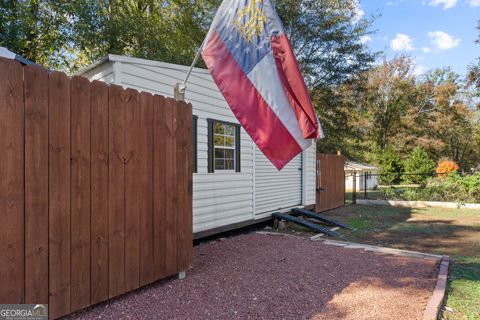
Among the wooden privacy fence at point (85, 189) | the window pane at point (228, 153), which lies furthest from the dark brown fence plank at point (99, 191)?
the window pane at point (228, 153)

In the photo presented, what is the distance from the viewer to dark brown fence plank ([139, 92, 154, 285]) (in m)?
3.43

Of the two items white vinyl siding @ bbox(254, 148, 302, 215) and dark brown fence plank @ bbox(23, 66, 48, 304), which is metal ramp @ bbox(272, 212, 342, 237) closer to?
white vinyl siding @ bbox(254, 148, 302, 215)

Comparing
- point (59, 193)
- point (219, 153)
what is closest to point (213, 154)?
point (219, 153)

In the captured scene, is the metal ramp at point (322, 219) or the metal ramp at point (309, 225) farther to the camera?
the metal ramp at point (322, 219)

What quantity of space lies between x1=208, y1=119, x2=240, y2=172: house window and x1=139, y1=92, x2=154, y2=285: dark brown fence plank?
292 cm

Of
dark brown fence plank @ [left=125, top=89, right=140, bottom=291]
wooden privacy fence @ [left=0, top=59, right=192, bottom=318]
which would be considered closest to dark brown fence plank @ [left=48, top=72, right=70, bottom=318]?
wooden privacy fence @ [left=0, top=59, right=192, bottom=318]

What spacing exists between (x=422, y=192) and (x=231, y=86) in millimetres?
12723

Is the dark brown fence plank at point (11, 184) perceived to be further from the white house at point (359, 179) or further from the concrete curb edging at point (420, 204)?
the white house at point (359, 179)

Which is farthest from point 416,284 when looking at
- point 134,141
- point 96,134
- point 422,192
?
point 422,192

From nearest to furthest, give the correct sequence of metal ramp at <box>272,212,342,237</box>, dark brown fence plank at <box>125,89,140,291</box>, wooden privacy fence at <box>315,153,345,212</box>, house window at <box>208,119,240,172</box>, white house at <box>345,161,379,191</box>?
dark brown fence plank at <box>125,89,140,291</box>
house window at <box>208,119,240,172</box>
metal ramp at <box>272,212,342,237</box>
wooden privacy fence at <box>315,153,345,212</box>
white house at <box>345,161,379,191</box>

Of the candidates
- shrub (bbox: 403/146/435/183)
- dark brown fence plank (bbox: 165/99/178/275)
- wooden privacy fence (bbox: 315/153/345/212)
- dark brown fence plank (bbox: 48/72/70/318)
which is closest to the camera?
dark brown fence plank (bbox: 48/72/70/318)

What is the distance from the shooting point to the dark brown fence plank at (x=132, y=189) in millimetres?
3291

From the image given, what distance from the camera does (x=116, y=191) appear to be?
3193 mm

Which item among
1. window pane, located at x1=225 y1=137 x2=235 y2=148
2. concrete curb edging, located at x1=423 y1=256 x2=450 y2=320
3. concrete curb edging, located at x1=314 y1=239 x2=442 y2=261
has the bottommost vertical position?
concrete curb edging, located at x1=314 y1=239 x2=442 y2=261
